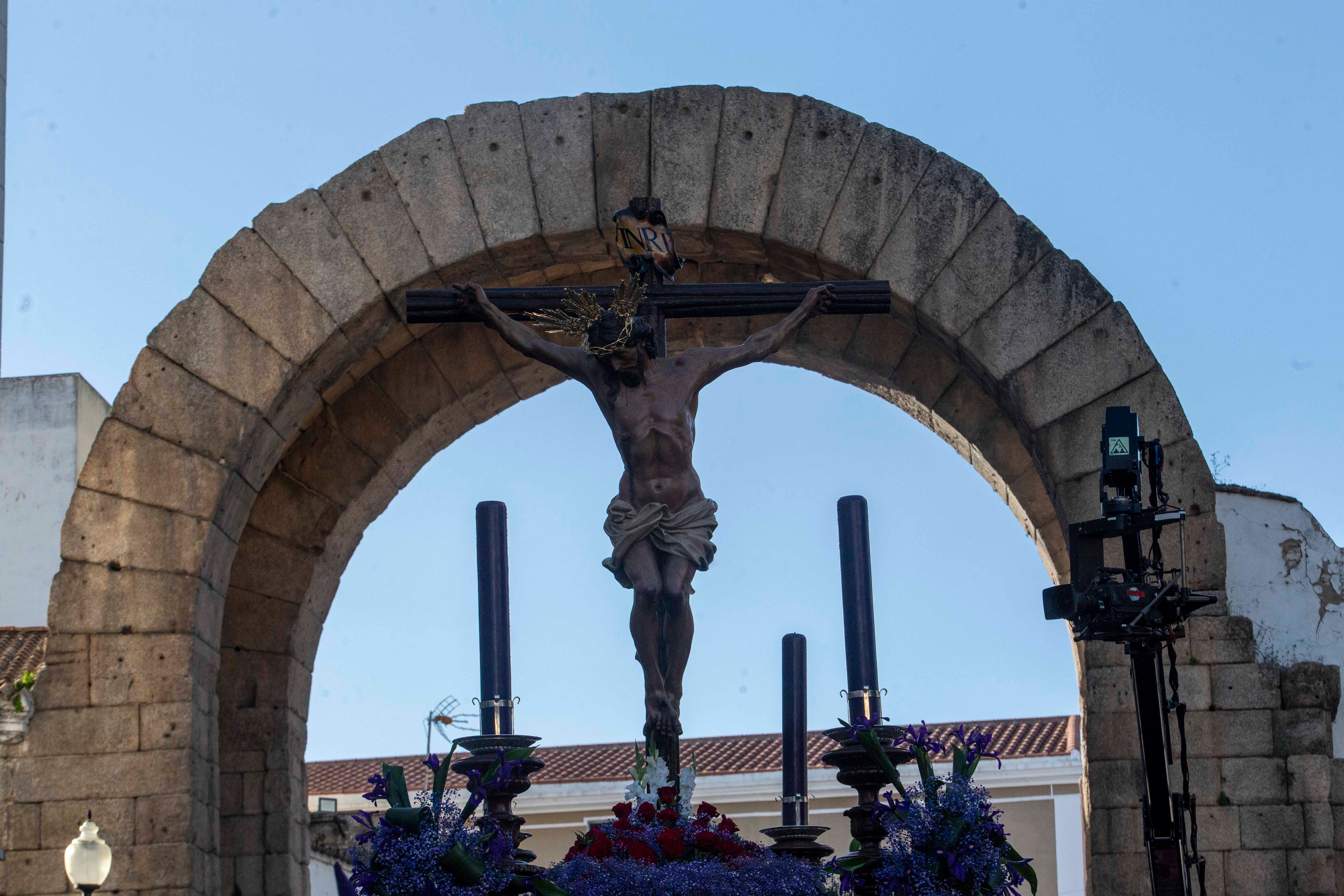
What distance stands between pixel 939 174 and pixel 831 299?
1594 millimetres

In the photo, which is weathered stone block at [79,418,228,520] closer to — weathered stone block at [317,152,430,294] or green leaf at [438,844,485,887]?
weathered stone block at [317,152,430,294]

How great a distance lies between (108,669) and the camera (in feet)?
28.5

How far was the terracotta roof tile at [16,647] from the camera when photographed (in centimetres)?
1780

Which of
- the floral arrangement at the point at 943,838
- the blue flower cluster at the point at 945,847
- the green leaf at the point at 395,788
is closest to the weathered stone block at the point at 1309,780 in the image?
the floral arrangement at the point at 943,838

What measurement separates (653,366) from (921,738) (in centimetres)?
223

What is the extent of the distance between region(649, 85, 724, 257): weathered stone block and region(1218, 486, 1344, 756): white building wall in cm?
337

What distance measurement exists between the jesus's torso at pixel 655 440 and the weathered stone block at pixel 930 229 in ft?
6.67

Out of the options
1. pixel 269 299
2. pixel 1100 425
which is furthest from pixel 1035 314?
pixel 269 299

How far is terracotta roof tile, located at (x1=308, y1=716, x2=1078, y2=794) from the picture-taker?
22641 millimetres

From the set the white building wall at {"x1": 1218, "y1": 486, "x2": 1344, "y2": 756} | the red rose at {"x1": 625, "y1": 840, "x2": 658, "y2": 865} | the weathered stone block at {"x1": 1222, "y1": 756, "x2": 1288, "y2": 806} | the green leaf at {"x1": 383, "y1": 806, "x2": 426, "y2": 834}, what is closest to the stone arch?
the weathered stone block at {"x1": 1222, "y1": 756, "x2": 1288, "y2": 806}

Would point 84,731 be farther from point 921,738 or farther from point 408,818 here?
point 921,738

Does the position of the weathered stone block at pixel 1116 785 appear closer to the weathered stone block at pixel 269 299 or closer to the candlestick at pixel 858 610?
the candlestick at pixel 858 610

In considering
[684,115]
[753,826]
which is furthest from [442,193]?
[753,826]

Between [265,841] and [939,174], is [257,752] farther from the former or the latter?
[939,174]
